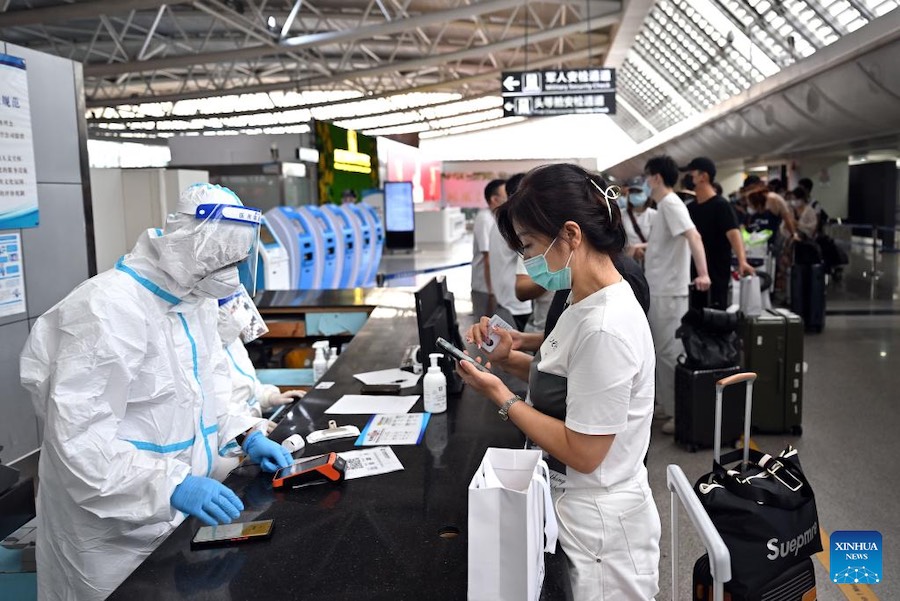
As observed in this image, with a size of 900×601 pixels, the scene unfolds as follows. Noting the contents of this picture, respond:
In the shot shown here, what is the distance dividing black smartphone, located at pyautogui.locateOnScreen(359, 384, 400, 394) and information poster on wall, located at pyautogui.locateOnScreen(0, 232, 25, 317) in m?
2.36

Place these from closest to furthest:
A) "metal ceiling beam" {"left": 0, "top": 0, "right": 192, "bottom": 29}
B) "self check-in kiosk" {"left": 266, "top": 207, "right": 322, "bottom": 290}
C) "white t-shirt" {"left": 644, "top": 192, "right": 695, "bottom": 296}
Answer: "white t-shirt" {"left": 644, "top": 192, "right": 695, "bottom": 296} < "self check-in kiosk" {"left": 266, "top": 207, "right": 322, "bottom": 290} < "metal ceiling beam" {"left": 0, "top": 0, "right": 192, "bottom": 29}

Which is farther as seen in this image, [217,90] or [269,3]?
Answer: [217,90]

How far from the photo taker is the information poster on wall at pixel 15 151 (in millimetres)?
3764

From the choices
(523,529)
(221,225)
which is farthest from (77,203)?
(523,529)

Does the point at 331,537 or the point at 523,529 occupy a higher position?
the point at 523,529

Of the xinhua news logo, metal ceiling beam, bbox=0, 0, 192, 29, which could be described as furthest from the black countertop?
metal ceiling beam, bbox=0, 0, 192, 29

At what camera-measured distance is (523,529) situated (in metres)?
1.24

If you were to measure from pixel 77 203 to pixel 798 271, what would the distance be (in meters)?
6.50

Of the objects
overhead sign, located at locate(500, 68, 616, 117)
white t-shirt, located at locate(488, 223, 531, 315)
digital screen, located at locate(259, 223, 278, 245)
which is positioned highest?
overhead sign, located at locate(500, 68, 616, 117)

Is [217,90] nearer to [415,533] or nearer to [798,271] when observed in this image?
[798,271]

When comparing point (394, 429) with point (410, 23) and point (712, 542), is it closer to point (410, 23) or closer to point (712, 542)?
point (712, 542)

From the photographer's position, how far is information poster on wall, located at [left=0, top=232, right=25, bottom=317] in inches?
152

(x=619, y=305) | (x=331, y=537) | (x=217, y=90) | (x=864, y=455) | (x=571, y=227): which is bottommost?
(x=864, y=455)

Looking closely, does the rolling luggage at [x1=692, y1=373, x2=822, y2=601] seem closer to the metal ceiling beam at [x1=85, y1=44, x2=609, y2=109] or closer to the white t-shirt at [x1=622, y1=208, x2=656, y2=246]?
the white t-shirt at [x1=622, y1=208, x2=656, y2=246]
